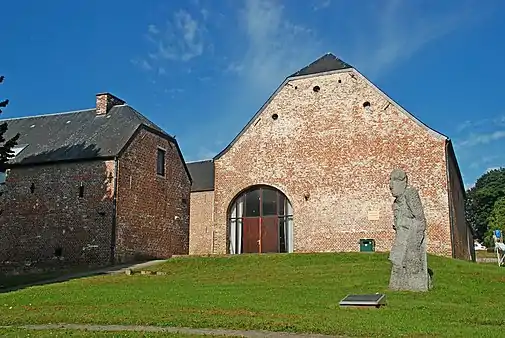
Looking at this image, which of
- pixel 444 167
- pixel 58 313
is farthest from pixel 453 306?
pixel 444 167

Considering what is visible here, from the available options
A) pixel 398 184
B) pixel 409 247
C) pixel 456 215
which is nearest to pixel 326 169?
pixel 456 215

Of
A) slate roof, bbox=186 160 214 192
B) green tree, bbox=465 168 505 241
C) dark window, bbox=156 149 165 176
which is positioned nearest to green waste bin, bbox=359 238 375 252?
dark window, bbox=156 149 165 176

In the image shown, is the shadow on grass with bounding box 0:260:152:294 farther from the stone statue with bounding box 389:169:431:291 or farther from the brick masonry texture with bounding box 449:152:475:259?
the brick masonry texture with bounding box 449:152:475:259

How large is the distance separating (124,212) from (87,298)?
43.4 feet

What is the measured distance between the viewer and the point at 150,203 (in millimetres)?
30641

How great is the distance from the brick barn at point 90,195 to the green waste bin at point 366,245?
10.6 meters

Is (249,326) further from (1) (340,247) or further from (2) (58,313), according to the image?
(1) (340,247)

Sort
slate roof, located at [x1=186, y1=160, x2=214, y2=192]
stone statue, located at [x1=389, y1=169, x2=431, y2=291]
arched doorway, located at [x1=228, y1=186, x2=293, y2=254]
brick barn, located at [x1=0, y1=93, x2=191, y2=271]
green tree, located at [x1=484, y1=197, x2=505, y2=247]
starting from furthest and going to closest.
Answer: green tree, located at [x1=484, y1=197, x2=505, y2=247]
slate roof, located at [x1=186, y1=160, x2=214, y2=192]
arched doorway, located at [x1=228, y1=186, x2=293, y2=254]
brick barn, located at [x1=0, y1=93, x2=191, y2=271]
stone statue, located at [x1=389, y1=169, x2=431, y2=291]

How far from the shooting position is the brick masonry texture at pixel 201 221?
45062mm

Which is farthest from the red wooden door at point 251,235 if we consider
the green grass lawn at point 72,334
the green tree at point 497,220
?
the green tree at point 497,220

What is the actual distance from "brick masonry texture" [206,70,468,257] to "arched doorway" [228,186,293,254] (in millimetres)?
533

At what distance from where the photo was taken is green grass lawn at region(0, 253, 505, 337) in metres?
10.5

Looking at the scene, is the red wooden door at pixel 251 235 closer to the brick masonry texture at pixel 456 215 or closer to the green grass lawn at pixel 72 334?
the brick masonry texture at pixel 456 215

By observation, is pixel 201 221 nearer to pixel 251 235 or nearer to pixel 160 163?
pixel 160 163
